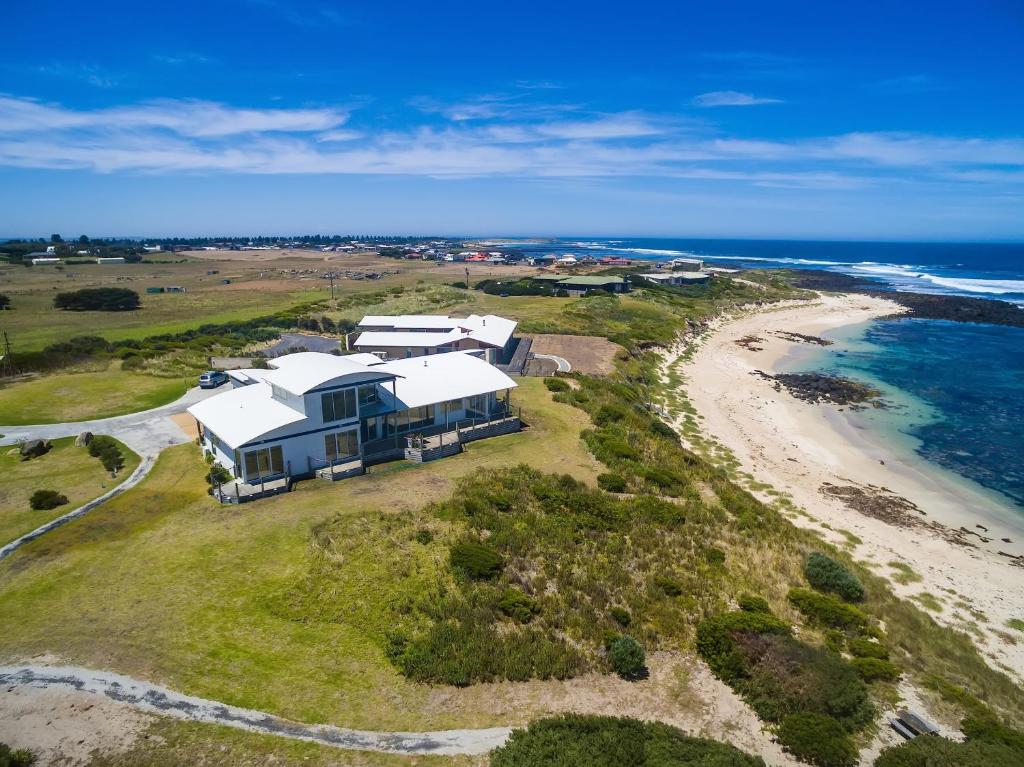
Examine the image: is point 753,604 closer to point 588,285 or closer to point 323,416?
point 323,416

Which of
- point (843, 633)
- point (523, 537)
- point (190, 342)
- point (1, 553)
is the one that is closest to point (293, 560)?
point (523, 537)

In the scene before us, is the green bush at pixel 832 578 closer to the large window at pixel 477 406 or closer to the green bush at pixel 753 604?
the green bush at pixel 753 604

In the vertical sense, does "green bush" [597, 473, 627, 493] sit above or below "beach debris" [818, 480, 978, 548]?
above

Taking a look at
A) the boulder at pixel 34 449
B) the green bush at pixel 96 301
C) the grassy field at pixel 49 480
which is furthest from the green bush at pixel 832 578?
the green bush at pixel 96 301

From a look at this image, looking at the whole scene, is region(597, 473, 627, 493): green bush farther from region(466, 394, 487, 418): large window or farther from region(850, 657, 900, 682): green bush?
region(850, 657, 900, 682): green bush

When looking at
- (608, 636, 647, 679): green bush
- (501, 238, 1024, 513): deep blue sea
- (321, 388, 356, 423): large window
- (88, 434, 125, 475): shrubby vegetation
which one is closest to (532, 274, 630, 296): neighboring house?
(501, 238, 1024, 513): deep blue sea

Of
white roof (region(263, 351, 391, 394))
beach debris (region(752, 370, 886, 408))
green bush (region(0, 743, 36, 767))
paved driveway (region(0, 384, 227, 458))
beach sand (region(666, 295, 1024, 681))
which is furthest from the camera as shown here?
beach debris (region(752, 370, 886, 408))

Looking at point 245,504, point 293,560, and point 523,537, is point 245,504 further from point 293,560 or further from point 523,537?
point 523,537
